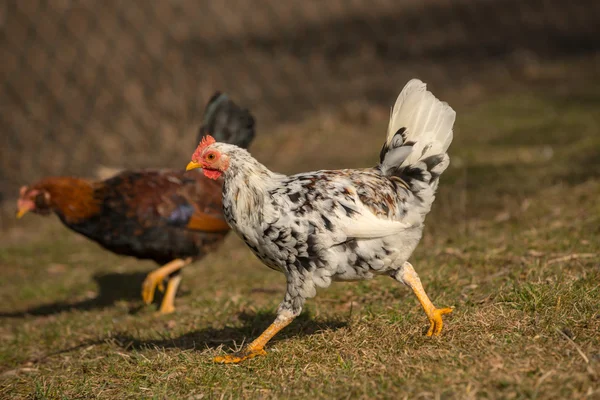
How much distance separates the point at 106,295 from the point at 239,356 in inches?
134

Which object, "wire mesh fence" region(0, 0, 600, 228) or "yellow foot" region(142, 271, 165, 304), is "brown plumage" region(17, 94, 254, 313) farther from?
"wire mesh fence" region(0, 0, 600, 228)

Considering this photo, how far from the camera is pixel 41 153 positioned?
431 inches

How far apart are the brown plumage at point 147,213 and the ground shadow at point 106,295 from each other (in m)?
0.63

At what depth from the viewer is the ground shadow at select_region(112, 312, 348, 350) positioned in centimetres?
454

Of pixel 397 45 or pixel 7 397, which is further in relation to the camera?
pixel 397 45

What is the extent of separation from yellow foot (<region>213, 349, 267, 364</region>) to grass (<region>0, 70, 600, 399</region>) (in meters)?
0.06

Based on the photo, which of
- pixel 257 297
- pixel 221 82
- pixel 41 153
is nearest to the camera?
pixel 257 297

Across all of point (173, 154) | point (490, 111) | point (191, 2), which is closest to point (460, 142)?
point (490, 111)

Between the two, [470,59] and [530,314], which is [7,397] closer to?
[530,314]

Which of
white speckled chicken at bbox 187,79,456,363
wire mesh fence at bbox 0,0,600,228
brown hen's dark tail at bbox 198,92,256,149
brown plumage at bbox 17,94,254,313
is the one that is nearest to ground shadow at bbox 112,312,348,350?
white speckled chicken at bbox 187,79,456,363

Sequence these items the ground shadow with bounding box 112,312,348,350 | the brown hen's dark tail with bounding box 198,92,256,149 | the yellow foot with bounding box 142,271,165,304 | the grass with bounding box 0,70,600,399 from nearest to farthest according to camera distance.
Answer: the grass with bounding box 0,70,600,399, the ground shadow with bounding box 112,312,348,350, the yellow foot with bounding box 142,271,165,304, the brown hen's dark tail with bounding box 198,92,256,149

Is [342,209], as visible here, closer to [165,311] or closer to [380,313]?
[380,313]

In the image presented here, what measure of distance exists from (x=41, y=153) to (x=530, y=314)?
8.86 m

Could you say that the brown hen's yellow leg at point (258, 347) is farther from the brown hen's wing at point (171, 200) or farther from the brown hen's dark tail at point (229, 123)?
the brown hen's dark tail at point (229, 123)
